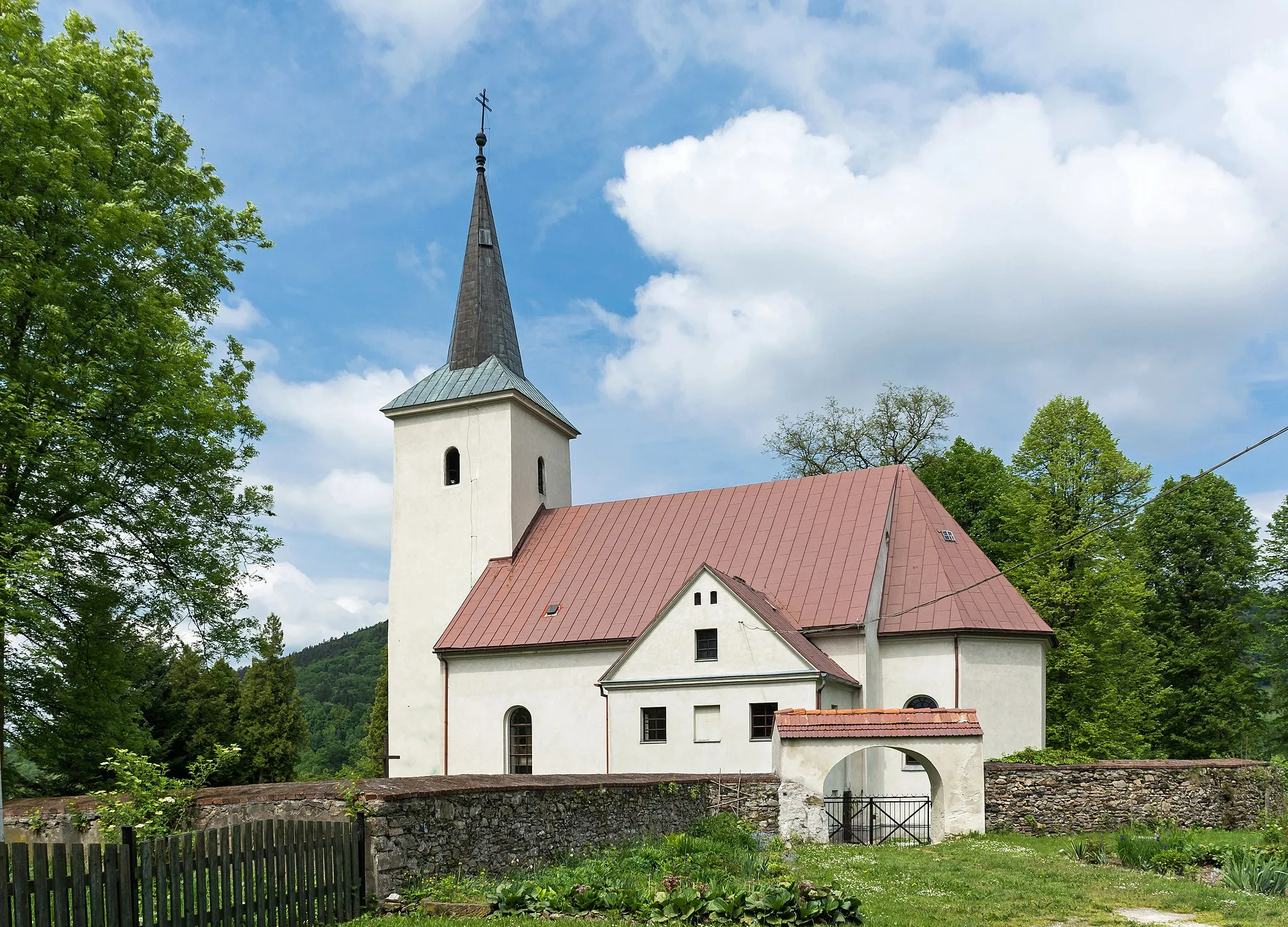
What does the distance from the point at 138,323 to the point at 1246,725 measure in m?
36.6

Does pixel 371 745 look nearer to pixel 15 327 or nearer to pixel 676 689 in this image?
pixel 676 689

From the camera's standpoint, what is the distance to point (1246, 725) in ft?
116

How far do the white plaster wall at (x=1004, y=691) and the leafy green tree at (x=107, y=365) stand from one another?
52.3ft

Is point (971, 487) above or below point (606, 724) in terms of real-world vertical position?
above

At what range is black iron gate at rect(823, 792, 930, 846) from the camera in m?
19.8

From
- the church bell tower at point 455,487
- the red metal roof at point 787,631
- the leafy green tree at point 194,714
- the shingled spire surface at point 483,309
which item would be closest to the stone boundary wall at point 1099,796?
the red metal roof at point 787,631

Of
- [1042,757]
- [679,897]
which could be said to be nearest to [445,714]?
[1042,757]

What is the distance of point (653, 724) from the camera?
24.0m

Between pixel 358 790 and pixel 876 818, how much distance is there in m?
15.2

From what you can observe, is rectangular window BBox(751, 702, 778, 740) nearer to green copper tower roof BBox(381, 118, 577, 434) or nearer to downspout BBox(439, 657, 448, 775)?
downspout BBox(439, 657, 448, 775)

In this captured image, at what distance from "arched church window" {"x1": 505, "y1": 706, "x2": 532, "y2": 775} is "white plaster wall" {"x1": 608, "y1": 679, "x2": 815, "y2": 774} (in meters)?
4.01

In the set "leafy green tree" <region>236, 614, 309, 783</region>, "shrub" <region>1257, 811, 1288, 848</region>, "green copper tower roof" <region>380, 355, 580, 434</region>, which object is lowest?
"leafy green tree" <region>236, 614, 309, 783</region>

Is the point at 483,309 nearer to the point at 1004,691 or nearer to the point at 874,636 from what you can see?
the point at 874,636

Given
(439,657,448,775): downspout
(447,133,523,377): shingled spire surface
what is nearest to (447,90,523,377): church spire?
(447,133,523,377): shingled spire surface
